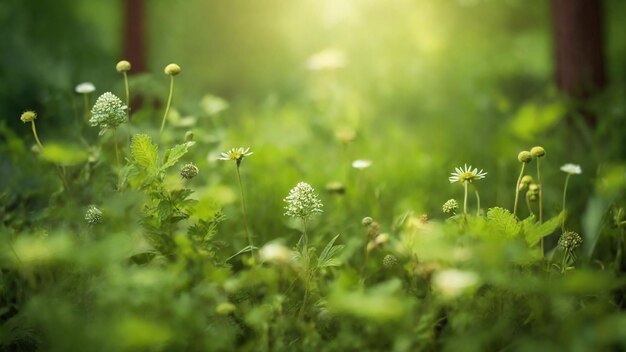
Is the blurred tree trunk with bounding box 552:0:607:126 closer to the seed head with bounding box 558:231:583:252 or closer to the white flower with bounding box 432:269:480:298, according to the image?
the seed head with bounding box 558:231:583:252

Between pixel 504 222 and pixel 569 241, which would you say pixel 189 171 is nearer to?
pixel 504 222

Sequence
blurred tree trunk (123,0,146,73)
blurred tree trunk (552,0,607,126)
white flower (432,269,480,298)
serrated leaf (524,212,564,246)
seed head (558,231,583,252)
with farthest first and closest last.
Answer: blurred tree trunk (123,0,146,73) → blurred tree trunk (552,0,607,126) → seed head (558,231,583,252) → serrated leaf (524,212,564,246) → white flower (432,269,480,298)

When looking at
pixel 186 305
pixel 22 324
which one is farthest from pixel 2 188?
pixel 186 305

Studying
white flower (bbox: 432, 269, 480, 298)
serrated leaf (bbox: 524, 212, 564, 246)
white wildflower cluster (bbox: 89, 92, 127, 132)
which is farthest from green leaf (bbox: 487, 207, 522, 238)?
white wildflower cluster (bbox: 89, 92, 127, 132)

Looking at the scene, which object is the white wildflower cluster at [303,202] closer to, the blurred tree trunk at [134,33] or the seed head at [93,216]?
the seed head at [93,216]

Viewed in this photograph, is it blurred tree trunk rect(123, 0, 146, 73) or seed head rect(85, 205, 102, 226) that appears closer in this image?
seed head rect(85, 205, 102, 226)

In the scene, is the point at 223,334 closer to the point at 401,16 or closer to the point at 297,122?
the point at 297,122
